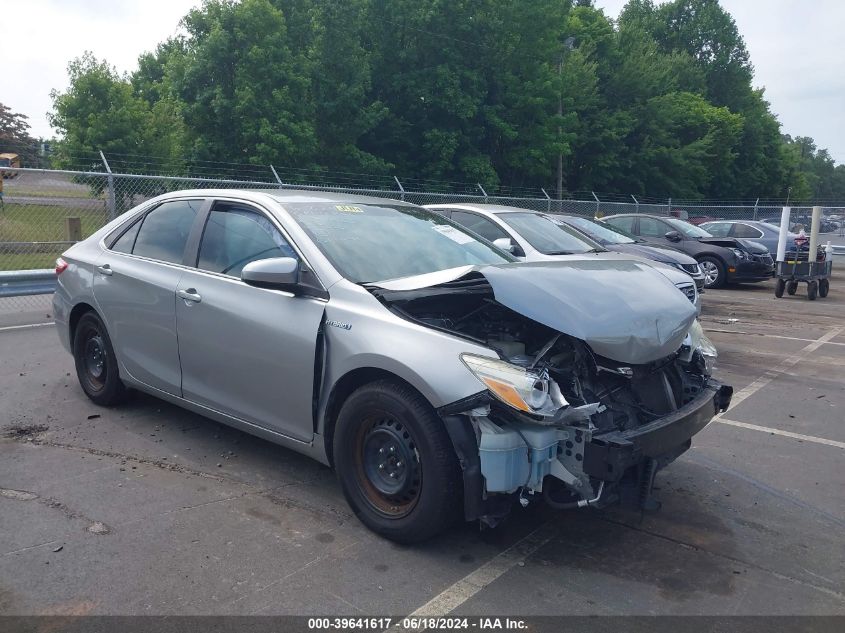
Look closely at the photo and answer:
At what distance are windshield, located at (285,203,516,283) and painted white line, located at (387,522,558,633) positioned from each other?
1.58m

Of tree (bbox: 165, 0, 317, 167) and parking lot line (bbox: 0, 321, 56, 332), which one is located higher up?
tree (bbox: 165, 0, 317, 167)

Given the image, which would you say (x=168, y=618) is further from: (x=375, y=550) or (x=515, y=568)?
(x=515, y=568)

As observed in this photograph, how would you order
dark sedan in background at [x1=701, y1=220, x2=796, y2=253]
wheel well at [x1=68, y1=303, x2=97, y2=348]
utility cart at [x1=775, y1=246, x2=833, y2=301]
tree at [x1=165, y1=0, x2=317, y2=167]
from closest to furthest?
wheel well at [x1=68, y1=303, x2=97, y2=348] < utility cart at [x1=775, y1=246, x2=833, y2=301] < dark sedan in background at [x1=701, y1=220, x2=796, y2=253] < tree at [x1=165, y1=0, x2=317, y2=167]

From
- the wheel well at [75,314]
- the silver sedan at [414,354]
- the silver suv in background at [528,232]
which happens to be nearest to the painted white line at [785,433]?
the silver sedan at [414,354]

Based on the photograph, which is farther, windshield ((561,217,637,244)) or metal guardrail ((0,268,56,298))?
windshield ((561,217,637,244))

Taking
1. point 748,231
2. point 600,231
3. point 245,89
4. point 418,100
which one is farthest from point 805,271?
point 418,100

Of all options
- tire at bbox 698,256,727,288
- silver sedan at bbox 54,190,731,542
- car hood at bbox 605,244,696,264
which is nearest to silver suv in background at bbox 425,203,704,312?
car hood at bbox 605,244,696,264

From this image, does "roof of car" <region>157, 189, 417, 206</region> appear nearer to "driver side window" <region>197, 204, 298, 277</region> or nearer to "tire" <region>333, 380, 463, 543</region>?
"driver side window" <region>197, 204, 298, 277</region>

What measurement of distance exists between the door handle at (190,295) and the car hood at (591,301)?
131 centimetres

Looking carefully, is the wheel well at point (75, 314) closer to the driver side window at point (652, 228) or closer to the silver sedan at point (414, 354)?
the silver sedan at point (414, 354)

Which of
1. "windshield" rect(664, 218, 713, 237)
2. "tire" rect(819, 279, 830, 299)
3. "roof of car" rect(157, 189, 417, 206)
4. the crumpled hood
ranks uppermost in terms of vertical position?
"roof of car" rect(157, 189, 417, 206)

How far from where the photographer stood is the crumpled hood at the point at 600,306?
3.46 m

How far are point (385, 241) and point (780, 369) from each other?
17.6ft

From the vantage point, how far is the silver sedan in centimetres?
330
